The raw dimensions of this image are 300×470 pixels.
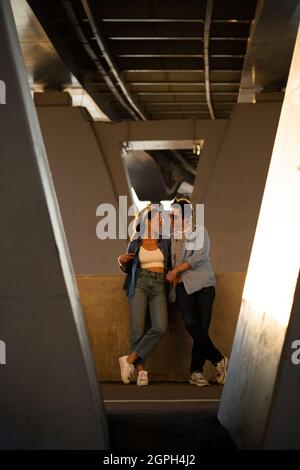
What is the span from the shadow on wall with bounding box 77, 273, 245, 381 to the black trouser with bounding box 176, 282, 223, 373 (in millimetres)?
573

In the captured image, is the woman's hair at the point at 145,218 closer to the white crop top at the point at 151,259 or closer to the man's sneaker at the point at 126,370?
the white crop top at the point at 151,259

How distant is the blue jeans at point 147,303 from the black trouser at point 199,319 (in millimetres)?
193

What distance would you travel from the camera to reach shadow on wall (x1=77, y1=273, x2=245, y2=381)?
25.4 feet

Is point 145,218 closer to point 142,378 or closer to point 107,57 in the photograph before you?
point 142,378

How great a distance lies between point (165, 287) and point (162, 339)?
2.25ft

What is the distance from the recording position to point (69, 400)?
4.05m

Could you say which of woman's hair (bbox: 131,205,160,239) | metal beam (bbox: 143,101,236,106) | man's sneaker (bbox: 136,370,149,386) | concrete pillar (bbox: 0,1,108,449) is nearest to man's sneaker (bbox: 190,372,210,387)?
man's sneaker (bbox: 136,370,149,386)

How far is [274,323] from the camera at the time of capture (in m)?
4.12

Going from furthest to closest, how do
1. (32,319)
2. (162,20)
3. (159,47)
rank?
(159,47) → (162,20) → (32,319)

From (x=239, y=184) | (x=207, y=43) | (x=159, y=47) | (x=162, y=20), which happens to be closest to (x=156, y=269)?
(x=162, y=20)

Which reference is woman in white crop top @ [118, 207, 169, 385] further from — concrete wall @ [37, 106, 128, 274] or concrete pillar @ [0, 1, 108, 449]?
concrete wall @ [37, 106, 128, 274]

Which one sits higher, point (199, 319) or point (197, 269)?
point (197, 269)
